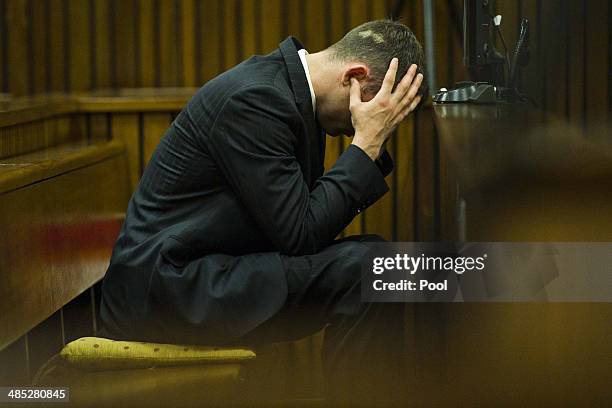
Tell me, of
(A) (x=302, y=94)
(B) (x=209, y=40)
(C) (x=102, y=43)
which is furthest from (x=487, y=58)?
(C) (x=102, y=43)

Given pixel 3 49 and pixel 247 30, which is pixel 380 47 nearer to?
pixel 247 30

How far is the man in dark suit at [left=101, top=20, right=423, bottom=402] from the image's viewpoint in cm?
114

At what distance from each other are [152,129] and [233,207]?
26 centimetres

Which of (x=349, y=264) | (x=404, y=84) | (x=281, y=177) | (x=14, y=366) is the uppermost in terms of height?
(x=404, y=84)

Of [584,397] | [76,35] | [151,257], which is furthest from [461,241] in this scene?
[76,35]

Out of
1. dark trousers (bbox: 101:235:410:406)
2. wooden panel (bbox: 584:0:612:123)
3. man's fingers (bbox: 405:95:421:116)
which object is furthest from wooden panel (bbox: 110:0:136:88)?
wooden panel (bbox: 584:0:612:123)

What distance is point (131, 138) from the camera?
139cm

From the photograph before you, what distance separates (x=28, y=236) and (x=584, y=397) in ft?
2.21

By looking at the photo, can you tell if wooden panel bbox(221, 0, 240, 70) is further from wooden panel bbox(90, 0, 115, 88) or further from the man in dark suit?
wooden panel bbox(90, 0, 115, 88)

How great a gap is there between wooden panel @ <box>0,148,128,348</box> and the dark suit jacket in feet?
0.27

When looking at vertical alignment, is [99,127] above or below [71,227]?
above

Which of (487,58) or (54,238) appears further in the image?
(54,238)

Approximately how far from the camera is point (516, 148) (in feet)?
3.33

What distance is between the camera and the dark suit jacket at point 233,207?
114cm
